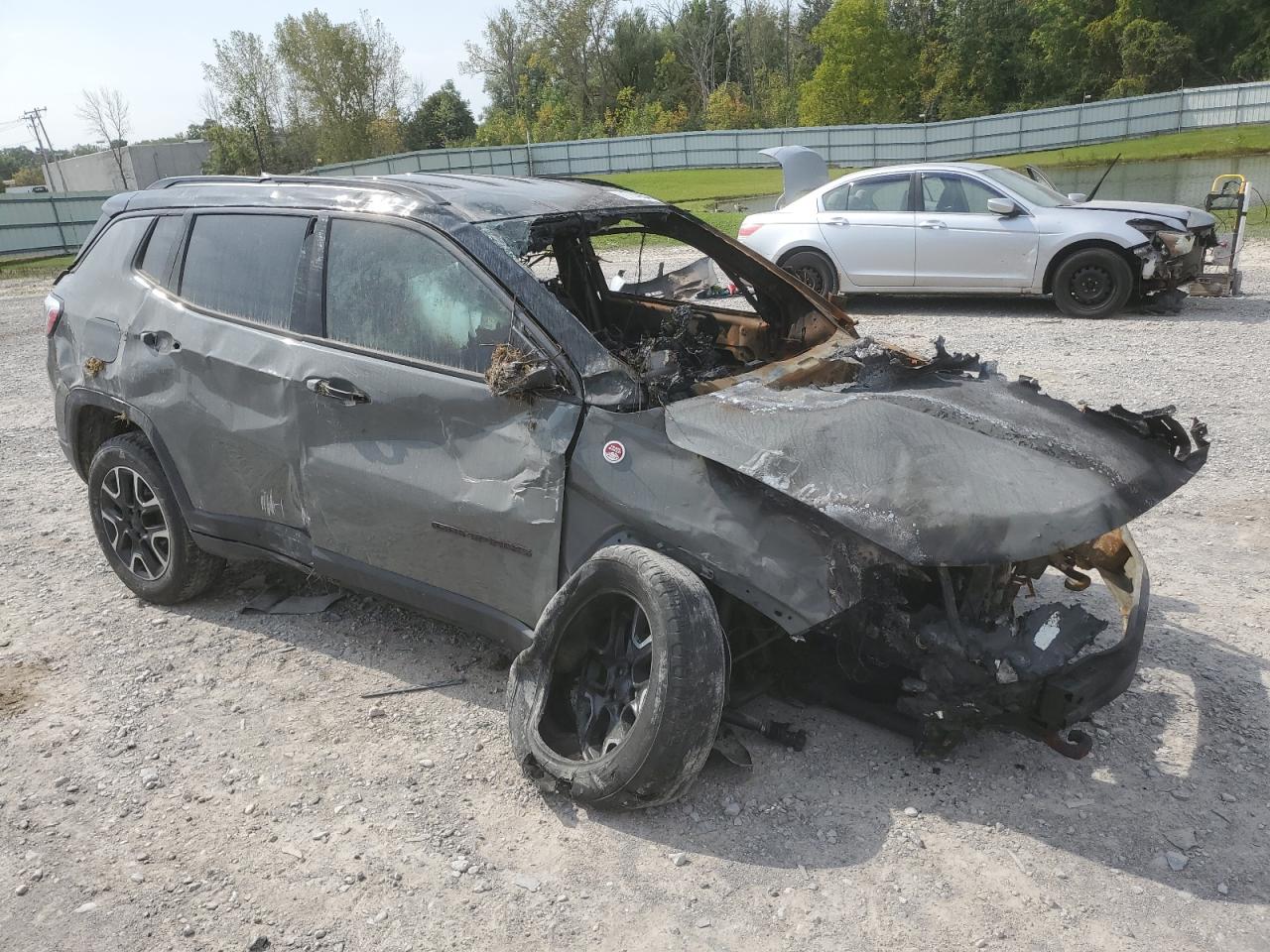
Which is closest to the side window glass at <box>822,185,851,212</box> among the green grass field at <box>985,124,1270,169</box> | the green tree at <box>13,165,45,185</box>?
the green grass field at <box>985,124,1270,169</box>

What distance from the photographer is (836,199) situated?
1161 centimetres

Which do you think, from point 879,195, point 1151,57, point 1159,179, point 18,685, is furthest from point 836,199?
point 1151,57

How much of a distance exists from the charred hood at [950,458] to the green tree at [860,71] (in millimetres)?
59482

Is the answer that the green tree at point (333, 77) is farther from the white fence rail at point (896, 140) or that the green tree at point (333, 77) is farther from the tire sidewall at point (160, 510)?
the tire sidewall at point (160, 510)

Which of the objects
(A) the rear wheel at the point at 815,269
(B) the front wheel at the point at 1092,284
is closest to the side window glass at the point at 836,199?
(A) the rear wheel at the point at 815,269

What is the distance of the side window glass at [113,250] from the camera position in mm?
4676

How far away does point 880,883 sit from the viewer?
2.81 meters

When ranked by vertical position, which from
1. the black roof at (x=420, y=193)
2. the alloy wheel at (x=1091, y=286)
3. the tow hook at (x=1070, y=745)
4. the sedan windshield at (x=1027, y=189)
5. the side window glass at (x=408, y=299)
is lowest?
the alloy wheel at (x=1091, y=286)

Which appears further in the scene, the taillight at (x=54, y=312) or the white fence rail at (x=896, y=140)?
the white fence rail at (x=896, y=140)

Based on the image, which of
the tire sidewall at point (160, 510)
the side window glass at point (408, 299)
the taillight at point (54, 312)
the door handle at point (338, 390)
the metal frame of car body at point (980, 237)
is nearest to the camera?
the side window glass at point (408, 299)

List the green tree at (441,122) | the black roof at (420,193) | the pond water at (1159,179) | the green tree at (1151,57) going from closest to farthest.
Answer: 1. the black roof at (420,193)
2. the pond water at (1159,179)
3. the green tree at (1151,57)
4. the green tree at (441,122)

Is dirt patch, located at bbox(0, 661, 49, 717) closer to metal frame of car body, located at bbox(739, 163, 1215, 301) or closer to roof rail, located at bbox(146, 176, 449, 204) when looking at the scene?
roof rail, located at bbox(146, 176, 449, 204)

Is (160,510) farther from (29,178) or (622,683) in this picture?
(29,178)

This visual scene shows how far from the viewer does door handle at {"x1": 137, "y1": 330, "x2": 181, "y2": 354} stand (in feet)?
14.0
